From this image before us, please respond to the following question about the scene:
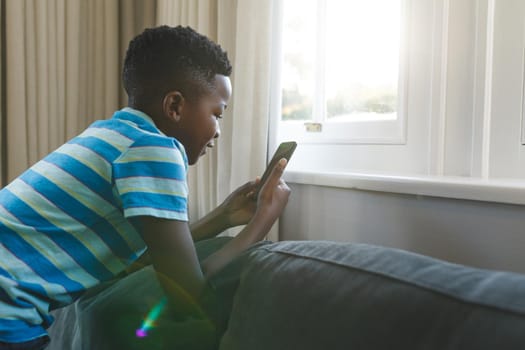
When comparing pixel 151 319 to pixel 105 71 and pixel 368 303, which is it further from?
pixel 105 71

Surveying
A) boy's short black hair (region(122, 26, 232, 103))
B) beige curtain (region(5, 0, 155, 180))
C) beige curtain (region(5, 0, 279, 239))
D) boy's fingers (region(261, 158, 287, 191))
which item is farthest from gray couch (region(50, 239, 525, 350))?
beige curtain (region(5, 0, 155, 180))

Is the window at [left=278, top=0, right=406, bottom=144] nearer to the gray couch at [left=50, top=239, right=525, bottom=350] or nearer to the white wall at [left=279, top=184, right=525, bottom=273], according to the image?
the white wall at [left=279, top=184, right=525, bottom=273]

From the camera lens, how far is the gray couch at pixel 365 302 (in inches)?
17.5

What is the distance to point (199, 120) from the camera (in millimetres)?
1021

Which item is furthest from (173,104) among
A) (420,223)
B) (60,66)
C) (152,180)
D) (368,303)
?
(60,66)

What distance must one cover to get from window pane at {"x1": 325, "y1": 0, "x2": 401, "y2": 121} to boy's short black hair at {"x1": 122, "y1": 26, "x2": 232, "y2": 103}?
47cm

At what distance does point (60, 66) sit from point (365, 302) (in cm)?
159

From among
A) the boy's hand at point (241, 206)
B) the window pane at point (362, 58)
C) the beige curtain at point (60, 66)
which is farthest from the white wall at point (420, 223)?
the beige curtain at point (60, 66)

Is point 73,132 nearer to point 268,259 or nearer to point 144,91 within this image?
point 144,91

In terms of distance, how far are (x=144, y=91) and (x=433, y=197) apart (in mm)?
568

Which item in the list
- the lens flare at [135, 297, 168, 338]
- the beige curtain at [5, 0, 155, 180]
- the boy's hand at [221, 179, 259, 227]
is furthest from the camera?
the beige curtain at [5, 0, 155, 180]

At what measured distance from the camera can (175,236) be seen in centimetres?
85

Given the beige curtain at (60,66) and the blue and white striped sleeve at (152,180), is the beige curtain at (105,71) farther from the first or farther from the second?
the blue and white striped sleeve at (152,180)

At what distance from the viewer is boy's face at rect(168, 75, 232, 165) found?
1012mm
